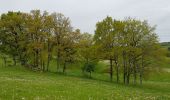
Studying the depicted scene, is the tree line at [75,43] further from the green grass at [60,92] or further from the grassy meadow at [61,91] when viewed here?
the green grass at [60,92]

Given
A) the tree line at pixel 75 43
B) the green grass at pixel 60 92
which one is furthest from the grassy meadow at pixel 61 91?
the tree line at pixel 75 43

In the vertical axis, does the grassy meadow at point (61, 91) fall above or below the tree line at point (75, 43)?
below

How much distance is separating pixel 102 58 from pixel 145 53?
1015cm

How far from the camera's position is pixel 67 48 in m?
83.8

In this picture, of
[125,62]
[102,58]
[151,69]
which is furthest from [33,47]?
[151,69]

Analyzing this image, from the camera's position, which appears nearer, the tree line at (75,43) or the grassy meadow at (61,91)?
the grassy meadow at (61,91)

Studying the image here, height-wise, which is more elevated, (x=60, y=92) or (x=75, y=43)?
(x=75, y=43)

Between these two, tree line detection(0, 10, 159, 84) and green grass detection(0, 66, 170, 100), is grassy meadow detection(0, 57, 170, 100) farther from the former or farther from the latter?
tree line detection(0, 10, 159, 84)

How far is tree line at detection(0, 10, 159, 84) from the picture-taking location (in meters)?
67.9

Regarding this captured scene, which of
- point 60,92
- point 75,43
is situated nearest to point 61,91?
point 60,92

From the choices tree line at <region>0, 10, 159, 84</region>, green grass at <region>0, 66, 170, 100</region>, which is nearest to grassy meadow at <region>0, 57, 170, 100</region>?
green grass at <region>0, 66, 170, 100</region>

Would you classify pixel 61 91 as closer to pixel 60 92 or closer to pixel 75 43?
pixel 60 92

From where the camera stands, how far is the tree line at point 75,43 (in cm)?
6794

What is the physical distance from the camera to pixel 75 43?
8388 cm
